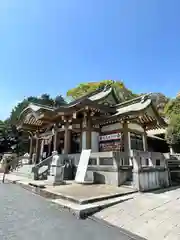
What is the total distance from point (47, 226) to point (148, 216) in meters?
2.56

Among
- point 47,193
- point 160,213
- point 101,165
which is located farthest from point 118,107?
point 160,213

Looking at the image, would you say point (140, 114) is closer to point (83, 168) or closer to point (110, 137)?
point (110, 137)

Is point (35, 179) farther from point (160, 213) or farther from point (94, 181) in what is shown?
point (160, 213)

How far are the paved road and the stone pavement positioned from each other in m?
0.40

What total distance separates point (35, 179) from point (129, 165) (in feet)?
21.0

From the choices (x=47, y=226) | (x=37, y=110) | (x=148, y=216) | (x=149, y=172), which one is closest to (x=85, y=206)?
(x=47, y=226)

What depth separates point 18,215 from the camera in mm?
5031

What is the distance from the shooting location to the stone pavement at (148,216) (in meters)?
3.88

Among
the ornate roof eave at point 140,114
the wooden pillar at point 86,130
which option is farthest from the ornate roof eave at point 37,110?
Result: the ornate roof eave at point 140,114

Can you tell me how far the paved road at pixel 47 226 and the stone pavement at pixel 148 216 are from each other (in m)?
0.40

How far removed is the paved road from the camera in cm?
375

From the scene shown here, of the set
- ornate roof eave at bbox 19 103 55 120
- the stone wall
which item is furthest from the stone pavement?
ornate roof eave at bbox 19 103 55 120

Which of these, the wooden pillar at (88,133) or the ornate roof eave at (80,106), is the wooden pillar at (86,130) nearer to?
the wooden pillar at (88,133)

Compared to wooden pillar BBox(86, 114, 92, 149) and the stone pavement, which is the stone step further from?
wooden pillar BBox(86, 114, 92, 149)
